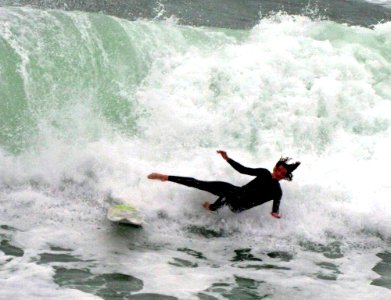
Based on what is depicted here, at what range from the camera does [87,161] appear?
9695mm

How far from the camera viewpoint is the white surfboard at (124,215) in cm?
831

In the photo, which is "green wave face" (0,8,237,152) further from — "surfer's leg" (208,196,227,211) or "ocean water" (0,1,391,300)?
"surfer's leg" (208,196,227,211)

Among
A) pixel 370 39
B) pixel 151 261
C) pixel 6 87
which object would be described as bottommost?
pixel 151 261

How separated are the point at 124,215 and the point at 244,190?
1632 millimetres

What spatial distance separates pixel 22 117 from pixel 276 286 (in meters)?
5.22

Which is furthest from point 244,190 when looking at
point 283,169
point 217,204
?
point 283,169

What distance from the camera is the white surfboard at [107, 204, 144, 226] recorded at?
831 centimetres

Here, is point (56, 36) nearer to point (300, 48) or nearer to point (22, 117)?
point (22, 117)

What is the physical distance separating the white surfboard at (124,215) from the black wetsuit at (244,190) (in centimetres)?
70

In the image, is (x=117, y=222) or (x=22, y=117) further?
(x=22, y=117)

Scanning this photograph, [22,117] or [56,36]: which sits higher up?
[56,36]

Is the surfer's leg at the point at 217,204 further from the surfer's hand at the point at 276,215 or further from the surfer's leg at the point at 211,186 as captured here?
the surfer's hand at the point at 276,215

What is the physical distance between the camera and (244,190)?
349 inches

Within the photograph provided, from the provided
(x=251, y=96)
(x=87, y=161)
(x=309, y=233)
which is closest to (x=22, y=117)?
(x=87, y=161)
